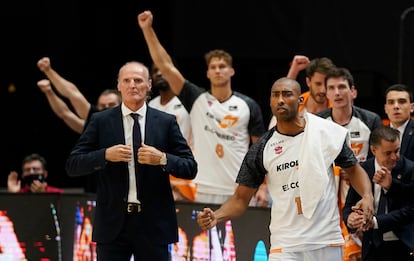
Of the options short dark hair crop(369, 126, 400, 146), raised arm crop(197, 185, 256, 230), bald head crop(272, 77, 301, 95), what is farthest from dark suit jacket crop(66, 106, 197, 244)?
short dark hair crop(369, 126, 400, 146)

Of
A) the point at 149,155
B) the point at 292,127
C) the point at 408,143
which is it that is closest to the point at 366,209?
the point at 292,127

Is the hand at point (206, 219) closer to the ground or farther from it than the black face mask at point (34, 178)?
closer to the ground

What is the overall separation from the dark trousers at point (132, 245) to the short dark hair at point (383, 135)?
1768 mm

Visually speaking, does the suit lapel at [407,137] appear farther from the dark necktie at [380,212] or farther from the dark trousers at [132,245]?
the dark trousers at [132,245]

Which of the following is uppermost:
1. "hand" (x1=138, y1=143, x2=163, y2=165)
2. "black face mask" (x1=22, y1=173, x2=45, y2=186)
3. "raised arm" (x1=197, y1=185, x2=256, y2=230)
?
"black face mask" (x1=22, y1=173, x2=45, y2=186)

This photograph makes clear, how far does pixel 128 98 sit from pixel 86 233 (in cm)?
293

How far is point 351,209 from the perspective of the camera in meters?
6.77

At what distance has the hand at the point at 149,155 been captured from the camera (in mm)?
6250

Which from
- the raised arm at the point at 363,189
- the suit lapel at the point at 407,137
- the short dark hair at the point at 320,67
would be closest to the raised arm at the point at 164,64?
the short dark hair at the point at 320,67

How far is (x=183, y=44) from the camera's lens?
1251cm

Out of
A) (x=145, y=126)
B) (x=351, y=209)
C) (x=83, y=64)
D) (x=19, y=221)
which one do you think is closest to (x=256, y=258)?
(x=351, y=209)

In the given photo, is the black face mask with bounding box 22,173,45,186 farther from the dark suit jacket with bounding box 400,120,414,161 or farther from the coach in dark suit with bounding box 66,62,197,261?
the dark suit jacket with bounding box 400,120,414,161

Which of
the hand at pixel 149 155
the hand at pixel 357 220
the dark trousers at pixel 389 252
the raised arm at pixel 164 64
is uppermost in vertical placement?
the raised arm at pixel 164 64

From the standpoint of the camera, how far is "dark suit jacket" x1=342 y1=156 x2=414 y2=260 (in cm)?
680
